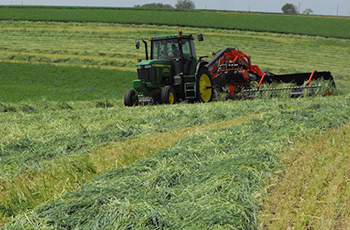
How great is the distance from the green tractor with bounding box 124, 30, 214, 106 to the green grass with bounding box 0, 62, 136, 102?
3.25m

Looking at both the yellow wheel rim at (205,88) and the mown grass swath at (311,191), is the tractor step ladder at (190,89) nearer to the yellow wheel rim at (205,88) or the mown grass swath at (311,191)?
the yellow wheel rim at (205,88)

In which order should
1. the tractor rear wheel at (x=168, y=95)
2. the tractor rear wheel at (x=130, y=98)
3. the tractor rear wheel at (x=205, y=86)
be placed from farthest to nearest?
the tractor rear wheel at (x=205, y=86) < the tractor rear wheel at (x=130, y=98) < the tractor rear wheel at (x=168, y=95)

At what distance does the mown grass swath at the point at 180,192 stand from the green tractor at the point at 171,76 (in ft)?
23.3

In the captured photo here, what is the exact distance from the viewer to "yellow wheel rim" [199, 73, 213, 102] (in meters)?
13.0

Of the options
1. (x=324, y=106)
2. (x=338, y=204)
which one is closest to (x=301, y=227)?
(x=338, y=204)

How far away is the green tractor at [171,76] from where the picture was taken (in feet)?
40.7

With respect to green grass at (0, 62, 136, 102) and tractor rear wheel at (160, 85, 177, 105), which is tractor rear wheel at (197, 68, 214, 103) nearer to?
tractor rear wheel at (160, 85, 177, 105)

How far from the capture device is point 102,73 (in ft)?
64.5

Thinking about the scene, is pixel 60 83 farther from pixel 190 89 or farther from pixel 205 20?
pixel 205 20

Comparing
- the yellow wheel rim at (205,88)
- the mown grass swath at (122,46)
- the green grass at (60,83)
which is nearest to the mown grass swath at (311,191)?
the yellow wheel rim at (205,88)

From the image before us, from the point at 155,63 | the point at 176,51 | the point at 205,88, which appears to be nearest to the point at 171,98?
the point at 155,63

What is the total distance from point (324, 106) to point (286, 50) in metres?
24.9

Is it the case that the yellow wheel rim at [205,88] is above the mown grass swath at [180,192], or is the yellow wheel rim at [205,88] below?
below

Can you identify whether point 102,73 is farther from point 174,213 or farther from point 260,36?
point 260,36
